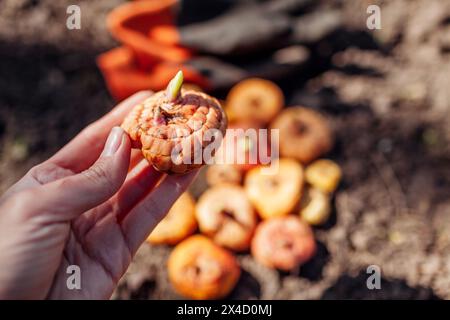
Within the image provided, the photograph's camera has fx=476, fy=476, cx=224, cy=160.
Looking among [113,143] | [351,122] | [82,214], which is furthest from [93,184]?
[351,122]

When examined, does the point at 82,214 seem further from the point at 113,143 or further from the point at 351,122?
the point at 351,122

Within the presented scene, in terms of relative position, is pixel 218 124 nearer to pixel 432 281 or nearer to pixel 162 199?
pixel 162 199

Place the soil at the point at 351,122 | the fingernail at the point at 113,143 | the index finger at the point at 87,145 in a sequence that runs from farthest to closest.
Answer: the soil at the point at 351,122
the index finger at the point at 87,145
the fingernail at the point at 113,143

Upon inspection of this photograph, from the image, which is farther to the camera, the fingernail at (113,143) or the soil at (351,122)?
the soil at (351,122)

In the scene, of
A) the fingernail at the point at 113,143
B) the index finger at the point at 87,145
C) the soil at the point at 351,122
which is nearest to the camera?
the fingernail at the point at 113,143

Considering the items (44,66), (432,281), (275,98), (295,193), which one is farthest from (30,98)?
→ (432,281)

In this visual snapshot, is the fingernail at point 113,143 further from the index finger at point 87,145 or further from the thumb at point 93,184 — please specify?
the index finger at point 87,145

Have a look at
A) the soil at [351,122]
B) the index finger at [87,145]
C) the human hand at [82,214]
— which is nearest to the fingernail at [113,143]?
the human hand at [82,214]
